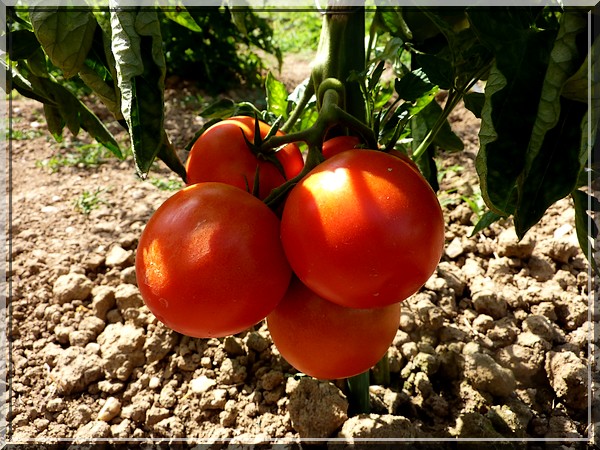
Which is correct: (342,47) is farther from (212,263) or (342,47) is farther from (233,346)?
(233,346)

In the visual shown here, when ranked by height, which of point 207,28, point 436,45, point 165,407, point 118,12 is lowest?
point 165,407

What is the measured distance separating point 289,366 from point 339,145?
2.21ft

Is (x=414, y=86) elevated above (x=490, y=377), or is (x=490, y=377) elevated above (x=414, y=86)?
(x=414, y=86)

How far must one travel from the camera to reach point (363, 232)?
2.25 ft

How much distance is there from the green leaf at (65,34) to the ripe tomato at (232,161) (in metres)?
0.23

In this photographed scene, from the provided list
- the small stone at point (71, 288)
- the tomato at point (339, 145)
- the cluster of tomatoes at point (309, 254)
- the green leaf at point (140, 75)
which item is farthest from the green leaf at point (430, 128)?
the small stone at point (71, 288)

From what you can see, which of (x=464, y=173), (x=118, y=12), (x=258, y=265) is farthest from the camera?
(x=464, y=173)

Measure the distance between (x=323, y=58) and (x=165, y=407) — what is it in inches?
34.2

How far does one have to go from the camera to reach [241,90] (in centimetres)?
302

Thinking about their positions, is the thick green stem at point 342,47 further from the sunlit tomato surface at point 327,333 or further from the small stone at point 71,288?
the small stone at point 71,288

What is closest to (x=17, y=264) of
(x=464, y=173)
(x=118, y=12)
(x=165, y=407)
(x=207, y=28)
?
(x=165, y=407)

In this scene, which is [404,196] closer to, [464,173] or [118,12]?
[118,12]

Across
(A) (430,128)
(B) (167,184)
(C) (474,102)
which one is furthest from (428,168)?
(B) (167,184)

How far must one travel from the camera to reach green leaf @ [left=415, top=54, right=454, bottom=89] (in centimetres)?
79
